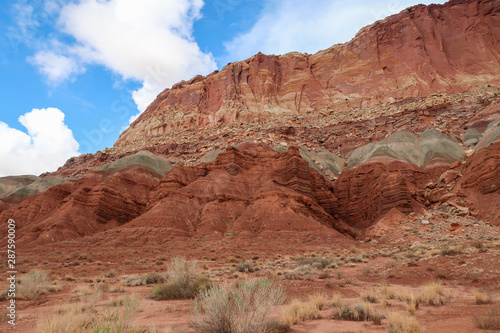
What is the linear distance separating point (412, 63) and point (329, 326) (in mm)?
92948

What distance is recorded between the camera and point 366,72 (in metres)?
86.1

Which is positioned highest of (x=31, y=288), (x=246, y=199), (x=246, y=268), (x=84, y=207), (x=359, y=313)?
(x=84, y=207)

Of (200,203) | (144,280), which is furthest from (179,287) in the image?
(200,203)

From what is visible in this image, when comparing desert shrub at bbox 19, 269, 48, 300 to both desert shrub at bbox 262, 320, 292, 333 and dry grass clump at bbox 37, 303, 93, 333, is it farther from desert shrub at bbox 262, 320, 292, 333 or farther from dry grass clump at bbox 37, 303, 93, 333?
desert shrub at bbox 262, 320, 292, 333

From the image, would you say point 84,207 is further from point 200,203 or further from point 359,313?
point 359,313

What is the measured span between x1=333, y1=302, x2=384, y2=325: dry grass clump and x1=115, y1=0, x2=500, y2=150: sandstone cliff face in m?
76.2

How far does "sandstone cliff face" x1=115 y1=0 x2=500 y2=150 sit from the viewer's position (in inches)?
3105

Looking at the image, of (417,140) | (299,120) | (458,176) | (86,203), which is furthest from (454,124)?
(86,203)

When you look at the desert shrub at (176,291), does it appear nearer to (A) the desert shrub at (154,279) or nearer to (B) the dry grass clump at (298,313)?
(A) the desert shrub at (154,279)

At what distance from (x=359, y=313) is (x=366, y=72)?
90.9 m

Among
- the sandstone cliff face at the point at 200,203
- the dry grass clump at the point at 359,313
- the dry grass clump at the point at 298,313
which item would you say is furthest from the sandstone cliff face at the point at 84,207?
the dry grass clump at the point at 359,313

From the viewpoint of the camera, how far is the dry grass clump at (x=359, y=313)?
21.0 feet

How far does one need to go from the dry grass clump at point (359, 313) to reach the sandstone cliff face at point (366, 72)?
76.2 metres

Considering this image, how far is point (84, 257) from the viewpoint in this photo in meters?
22.1
